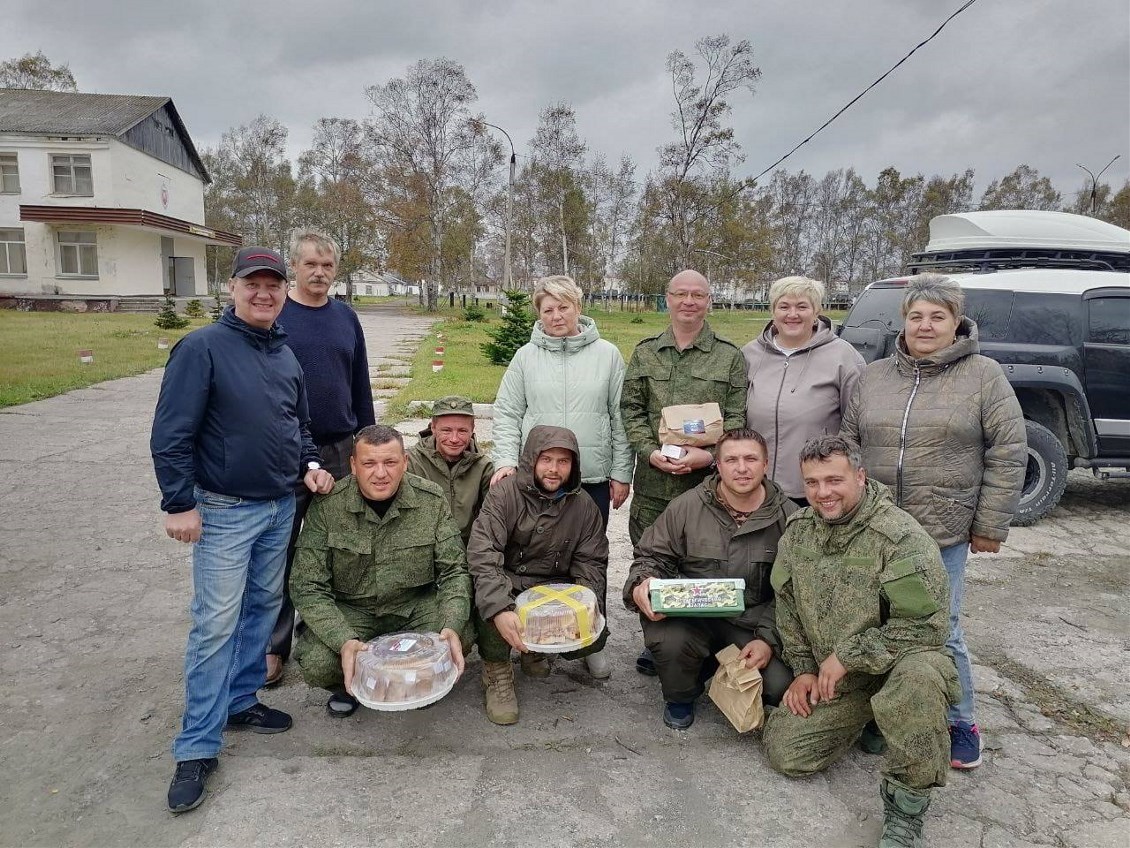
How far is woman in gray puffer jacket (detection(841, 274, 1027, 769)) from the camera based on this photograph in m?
2.99

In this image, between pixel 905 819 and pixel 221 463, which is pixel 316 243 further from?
pixel 905 819

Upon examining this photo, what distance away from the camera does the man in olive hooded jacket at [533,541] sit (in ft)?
11.3

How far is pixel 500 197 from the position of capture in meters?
47.2

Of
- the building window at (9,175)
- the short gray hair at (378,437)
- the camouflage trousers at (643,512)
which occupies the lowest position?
the camouflage trousers at (643,512)

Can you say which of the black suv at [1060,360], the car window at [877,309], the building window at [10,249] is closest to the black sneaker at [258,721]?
the black suv at [1060,360]

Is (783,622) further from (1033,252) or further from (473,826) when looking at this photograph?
(1033,252)

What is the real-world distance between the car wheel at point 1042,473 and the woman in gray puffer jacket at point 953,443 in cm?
382

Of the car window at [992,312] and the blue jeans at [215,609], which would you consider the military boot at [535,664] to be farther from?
the car window at [992,312]

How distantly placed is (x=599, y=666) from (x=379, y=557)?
51.5 inches

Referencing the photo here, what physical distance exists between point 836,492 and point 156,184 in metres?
41.2

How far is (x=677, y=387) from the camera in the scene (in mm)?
3861

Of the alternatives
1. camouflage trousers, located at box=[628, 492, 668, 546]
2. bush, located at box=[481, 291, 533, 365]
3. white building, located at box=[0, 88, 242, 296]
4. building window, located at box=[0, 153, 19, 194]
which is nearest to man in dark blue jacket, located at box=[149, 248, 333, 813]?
camouflage trousers, located at box=[628, 492, 668, 546]

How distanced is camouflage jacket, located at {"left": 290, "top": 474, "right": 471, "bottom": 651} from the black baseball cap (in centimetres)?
106

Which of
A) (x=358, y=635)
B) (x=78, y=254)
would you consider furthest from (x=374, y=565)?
(x=78, y=254)
